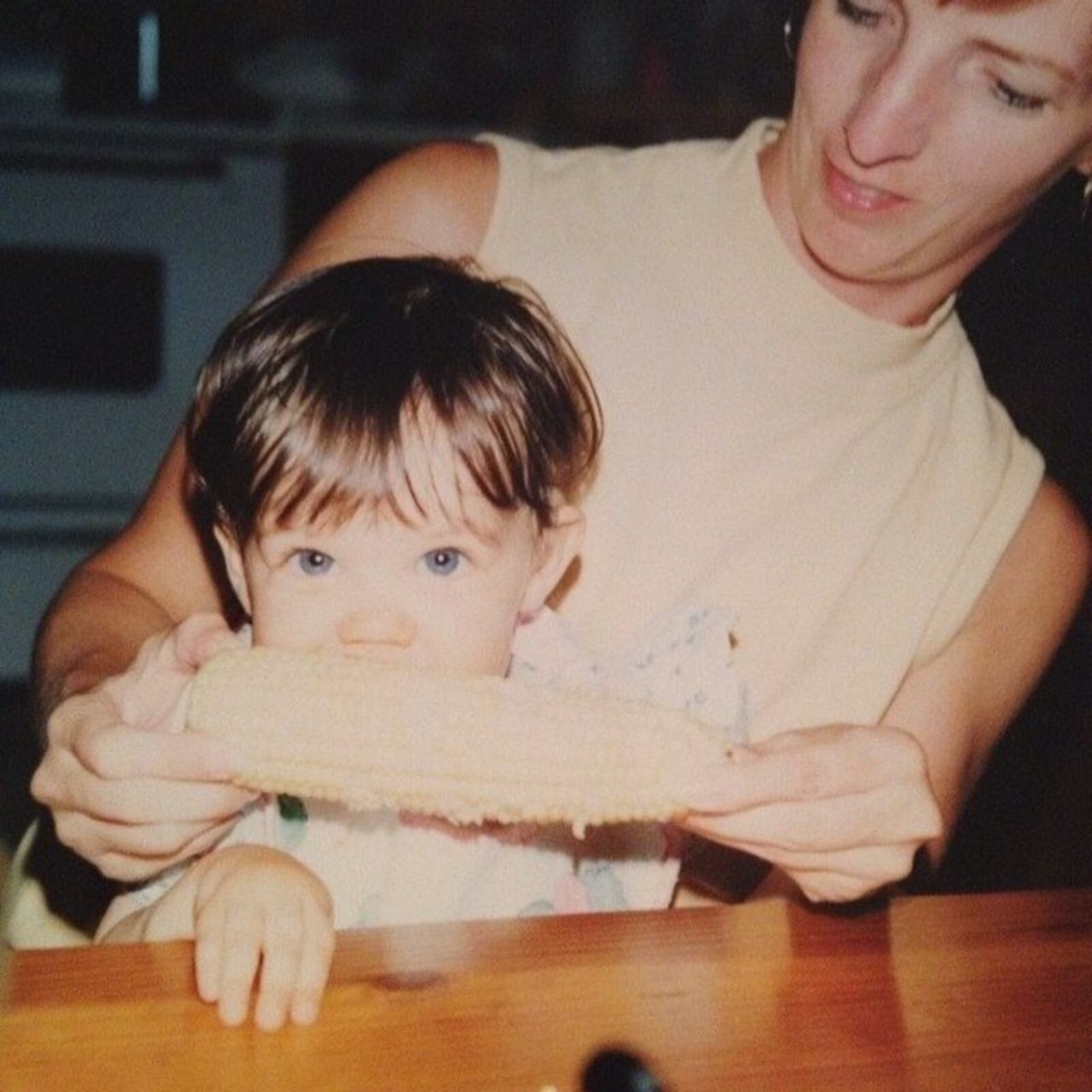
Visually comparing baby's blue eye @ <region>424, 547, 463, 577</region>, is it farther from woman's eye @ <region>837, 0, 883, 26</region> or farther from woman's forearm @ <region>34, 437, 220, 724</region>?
woman's eye @ <region>837, 0, 883, 26</region>

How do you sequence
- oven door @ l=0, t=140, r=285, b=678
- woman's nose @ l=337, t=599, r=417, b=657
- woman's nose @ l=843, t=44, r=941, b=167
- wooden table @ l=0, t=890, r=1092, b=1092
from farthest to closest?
oven door @ l=0, t=140, r=285, b=678 < woman's nose @ l=843, t=44, r=941, b=167 < woman's nose @ l=337, t=599, r=417, b=657 < wooden table @ l=0, t=890, r=1092, b=1092

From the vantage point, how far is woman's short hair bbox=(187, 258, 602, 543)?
101 cm

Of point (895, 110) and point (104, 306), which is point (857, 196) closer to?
point (895, 110)

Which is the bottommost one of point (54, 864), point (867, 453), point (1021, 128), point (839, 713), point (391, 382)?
point (54, 864)

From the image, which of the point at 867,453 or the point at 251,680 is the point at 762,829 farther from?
the point at 867,453

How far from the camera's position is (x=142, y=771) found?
0.82m

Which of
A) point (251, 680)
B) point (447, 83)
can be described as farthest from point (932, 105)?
point (447, 83)

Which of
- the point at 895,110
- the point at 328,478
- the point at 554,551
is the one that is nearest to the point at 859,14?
the point at 895,110

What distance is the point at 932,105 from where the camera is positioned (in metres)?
1.23

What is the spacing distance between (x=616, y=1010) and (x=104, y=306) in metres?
2.65

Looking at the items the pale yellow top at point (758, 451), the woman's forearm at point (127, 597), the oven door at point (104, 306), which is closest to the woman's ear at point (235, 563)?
the woman's forearm at point (127, 597)

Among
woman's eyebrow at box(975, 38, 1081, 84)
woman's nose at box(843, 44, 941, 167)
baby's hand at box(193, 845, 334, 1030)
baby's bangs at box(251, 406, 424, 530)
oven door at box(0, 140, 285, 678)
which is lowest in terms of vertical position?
oven door at box(0, 140, 285, 678)

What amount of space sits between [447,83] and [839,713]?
276cm

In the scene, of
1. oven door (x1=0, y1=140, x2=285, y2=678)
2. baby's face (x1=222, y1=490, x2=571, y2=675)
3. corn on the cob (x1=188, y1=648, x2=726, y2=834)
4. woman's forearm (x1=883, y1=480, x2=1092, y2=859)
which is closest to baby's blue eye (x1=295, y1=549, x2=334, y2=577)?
baby's face (x1=222, y1=490, x2=571, y2=675)
